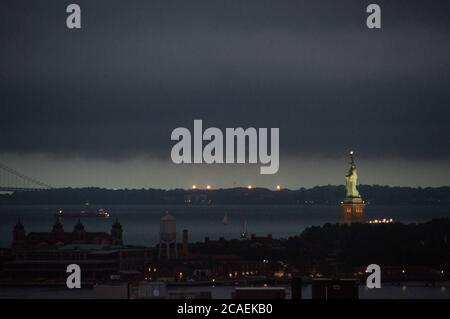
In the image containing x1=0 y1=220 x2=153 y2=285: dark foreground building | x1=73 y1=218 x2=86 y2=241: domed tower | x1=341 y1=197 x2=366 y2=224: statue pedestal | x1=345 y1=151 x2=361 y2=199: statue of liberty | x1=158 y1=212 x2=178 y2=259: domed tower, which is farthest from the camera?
x1=341 y1=197 x2=366 y2=224: statue pedestal

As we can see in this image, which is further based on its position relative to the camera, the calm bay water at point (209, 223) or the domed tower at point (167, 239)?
the calm bay water at point (209, 223)

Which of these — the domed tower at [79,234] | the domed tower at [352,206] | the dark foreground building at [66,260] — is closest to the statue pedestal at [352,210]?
the domed tower at [352,206]

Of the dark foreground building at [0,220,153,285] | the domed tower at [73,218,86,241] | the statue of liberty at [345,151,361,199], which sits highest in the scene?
the statue of liberty at [345,151,361,199]

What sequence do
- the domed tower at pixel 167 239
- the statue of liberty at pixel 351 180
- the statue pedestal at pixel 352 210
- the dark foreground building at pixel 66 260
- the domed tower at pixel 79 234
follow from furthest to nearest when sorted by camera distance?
the statue pedestal at pixel 352 210 < the statue of liberty at pixel 351 180 < the domed tower at pixel 79 234 < the domed tower at pixel 167 239 < the dark foreground building at pixel 66 260

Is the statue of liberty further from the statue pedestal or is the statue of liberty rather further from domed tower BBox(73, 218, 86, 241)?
domed tower BBox(73, 218, 86, 241)

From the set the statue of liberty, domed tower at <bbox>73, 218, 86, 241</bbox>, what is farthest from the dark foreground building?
the statue of liberty

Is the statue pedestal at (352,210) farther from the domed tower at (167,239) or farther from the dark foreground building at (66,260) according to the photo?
the domed tower at (167,239)

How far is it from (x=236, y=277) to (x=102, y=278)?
14.7 ft

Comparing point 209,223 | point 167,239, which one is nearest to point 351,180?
point 167,239

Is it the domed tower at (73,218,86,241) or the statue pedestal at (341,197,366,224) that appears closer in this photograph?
the domed tower at (73,218,86,241)

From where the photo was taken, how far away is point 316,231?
6638cm

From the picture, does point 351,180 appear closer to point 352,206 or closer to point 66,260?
point 352,206
